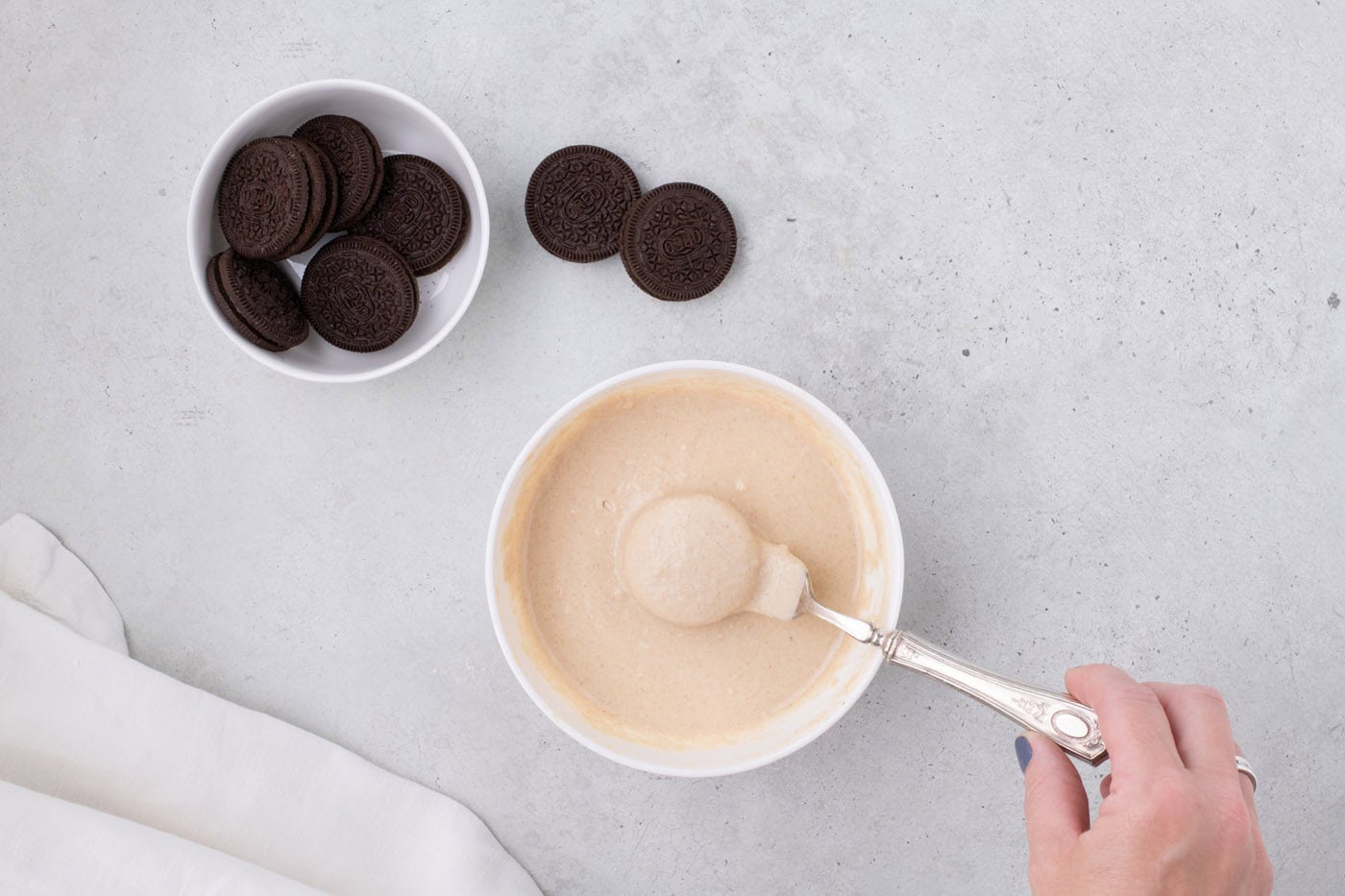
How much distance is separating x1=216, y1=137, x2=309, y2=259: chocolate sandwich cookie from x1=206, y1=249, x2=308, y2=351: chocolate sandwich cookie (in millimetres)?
42

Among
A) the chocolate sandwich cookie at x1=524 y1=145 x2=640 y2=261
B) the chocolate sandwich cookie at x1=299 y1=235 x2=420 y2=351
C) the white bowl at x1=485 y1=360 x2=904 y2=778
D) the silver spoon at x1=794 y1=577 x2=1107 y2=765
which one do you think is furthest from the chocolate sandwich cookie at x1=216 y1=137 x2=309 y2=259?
the silver spoon at x1=794 y1=577 x2=1107 y2=765

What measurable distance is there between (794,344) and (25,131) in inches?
67.2

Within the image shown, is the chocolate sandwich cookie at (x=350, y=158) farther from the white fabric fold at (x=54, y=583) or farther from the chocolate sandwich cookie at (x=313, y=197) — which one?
the white fabric fold at (x=54, y=583)

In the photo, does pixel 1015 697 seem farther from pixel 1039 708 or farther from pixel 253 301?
pixel 253 301

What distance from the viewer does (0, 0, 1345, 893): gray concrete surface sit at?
6.72 feet

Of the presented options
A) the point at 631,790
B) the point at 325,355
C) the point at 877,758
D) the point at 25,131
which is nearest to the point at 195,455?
the point at 325,355

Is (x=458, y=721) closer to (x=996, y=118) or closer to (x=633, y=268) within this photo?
(x=633, y=268)

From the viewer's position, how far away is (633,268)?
198 centimetres

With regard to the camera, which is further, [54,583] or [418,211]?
[54,583]

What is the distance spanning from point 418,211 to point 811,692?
48.8 inches

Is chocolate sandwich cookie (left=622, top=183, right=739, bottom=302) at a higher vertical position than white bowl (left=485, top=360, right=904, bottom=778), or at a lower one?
higher

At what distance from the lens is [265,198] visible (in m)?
1.86

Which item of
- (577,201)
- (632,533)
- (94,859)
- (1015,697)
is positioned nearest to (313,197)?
(577,201)

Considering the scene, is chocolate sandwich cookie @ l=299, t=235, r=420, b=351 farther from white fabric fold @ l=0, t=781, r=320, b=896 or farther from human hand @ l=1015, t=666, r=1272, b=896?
human hand @ l=1015, t=666, r=1272, b=896
